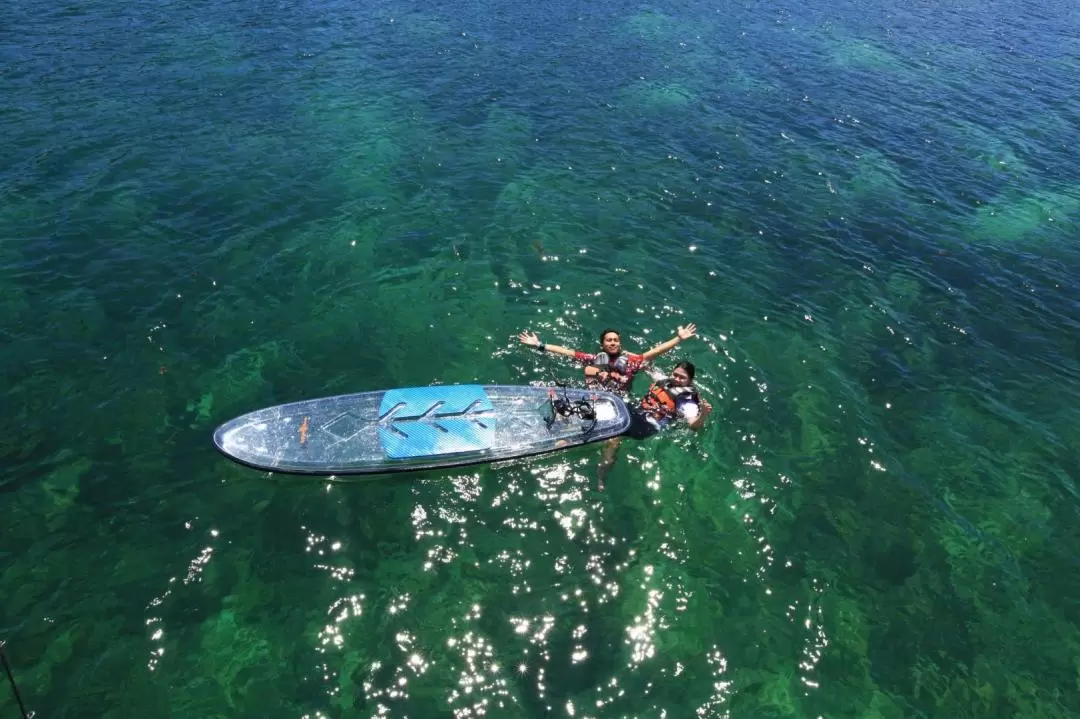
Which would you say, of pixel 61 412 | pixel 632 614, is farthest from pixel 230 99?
pixel 632 614

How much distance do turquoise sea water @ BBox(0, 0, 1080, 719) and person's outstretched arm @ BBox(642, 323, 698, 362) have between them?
1.67 feet

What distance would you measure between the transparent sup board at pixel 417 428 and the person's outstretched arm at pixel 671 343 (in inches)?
67.0

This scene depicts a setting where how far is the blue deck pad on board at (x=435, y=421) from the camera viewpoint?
46.7ft

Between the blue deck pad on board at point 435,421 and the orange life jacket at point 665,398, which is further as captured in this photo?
the orange life jacket at point 665,398

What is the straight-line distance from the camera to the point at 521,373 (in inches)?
662

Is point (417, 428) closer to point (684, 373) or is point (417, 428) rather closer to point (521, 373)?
point (521, 373)

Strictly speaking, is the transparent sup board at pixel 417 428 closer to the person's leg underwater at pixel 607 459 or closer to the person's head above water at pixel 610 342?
the person's leg underwater at pixel 607 459

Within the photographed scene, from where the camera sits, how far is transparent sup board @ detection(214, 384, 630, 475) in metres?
14.0

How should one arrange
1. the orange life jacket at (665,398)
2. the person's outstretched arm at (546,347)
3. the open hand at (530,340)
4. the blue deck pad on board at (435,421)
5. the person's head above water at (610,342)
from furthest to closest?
the open hand at (530,340), the person's outstretched arm at (546,347), the person's head above water at (610,342), the orange life jacket at (665,398), the blue deck pad on board at (435,421)

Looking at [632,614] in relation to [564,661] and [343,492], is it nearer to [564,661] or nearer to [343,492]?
[564,661]

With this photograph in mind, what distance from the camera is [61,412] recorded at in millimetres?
14688

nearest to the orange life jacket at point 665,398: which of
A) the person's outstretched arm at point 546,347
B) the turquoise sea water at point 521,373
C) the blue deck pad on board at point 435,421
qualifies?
the turquoise sea water at point 521,373

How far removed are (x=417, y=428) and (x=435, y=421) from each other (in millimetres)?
459

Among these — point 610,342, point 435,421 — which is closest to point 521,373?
point 610,342
